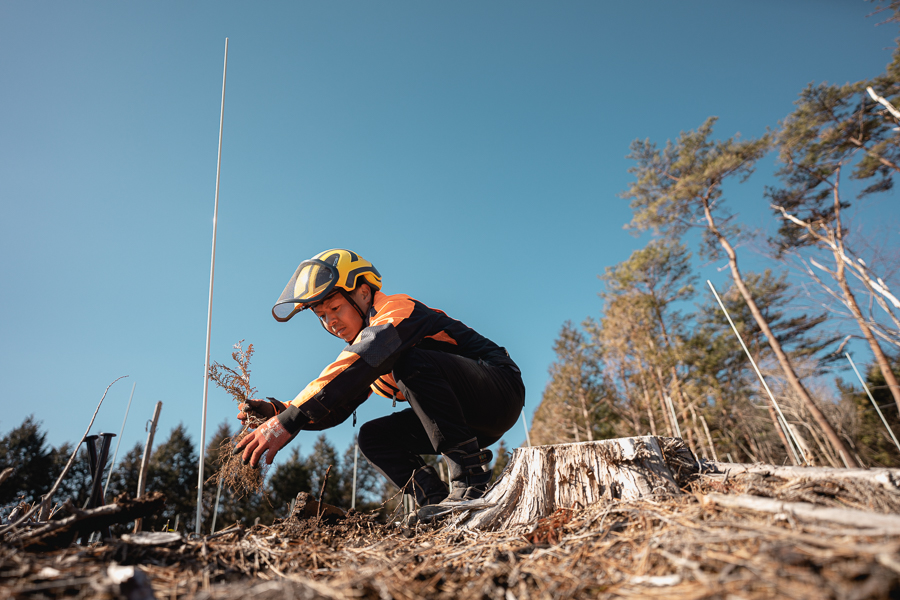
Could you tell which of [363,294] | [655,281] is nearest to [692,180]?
A: [655,281]

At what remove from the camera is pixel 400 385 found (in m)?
2.18

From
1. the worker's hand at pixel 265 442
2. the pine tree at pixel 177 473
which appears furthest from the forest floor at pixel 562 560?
the pine tree at pixel 177 473

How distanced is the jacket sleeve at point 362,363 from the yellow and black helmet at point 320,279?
0.49m

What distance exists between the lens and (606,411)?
64.7 ft

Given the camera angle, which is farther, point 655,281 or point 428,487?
point 655,281

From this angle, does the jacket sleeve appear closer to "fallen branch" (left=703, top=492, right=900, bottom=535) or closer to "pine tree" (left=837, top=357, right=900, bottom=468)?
"fallen branch" (left=703, top=492, right=900, bottom=535)

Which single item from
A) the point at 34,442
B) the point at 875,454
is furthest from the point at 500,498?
the point at 34,442

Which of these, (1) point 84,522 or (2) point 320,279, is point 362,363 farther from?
(1) point 84,522

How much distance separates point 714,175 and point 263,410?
54.7 ft

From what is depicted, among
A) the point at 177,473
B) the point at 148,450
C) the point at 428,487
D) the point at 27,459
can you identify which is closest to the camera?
the point at 428,487

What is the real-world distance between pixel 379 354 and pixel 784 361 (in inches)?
570

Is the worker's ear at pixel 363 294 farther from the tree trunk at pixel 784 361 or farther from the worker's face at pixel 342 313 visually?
the tree trunk at pixel 784 361

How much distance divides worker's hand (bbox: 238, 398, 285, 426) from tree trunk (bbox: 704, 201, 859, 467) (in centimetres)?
A: 1288

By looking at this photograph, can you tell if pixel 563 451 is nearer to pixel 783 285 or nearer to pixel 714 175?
pixel 714 175
